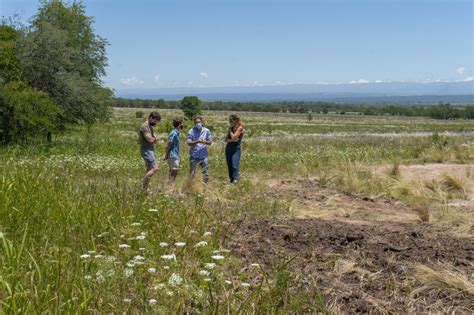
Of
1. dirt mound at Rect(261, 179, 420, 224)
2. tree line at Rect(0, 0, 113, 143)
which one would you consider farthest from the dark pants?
tree line at Rect(0, 0, 113, 143)

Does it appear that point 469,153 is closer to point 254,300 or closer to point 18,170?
point 18,170

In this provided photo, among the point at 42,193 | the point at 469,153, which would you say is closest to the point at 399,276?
the point at 42,193

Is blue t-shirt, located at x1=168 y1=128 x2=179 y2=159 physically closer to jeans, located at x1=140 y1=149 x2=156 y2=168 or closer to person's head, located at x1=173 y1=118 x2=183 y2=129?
person's head, located at x1=173 y1=118 x2=183 y2=129

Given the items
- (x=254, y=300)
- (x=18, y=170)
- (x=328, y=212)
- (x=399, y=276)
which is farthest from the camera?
(x=328, y=212)

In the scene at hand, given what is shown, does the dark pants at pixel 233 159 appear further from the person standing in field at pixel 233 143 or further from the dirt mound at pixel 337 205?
the dirt mound at pixel 337 205

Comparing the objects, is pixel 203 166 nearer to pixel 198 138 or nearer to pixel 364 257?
pixel 198 138

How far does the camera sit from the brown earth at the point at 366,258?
14.4ft

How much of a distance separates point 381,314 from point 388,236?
79.0 inches

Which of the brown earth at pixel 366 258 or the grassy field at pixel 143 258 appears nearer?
the grassy field at pixel 143 258

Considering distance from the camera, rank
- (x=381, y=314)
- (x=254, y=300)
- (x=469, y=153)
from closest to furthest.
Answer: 1. (x=254, y=300)
2. (x=381, y=314)
3. (x=469, y=153)

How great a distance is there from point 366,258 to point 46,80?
907 inches

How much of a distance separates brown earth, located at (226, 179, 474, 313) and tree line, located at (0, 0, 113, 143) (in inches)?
627

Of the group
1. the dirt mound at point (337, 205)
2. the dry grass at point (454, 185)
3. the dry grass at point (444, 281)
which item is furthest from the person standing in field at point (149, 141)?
the dry grass at point (444, 281)

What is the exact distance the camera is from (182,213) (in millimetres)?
5926
